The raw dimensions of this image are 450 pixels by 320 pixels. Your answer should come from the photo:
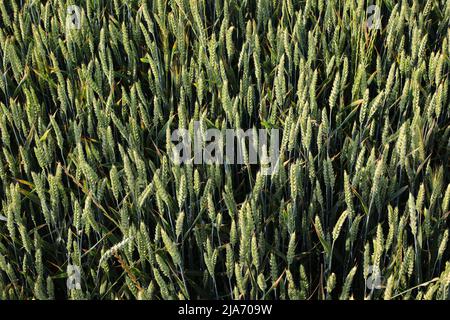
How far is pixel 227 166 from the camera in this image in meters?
1.08

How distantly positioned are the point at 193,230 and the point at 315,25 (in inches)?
21.9

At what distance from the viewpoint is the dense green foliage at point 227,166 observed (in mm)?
989

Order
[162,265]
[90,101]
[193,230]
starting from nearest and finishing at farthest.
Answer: [162,265] < [193,230] < [90,101]

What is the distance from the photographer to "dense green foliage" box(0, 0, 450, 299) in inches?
38.9

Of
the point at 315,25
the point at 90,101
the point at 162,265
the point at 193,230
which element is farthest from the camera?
the point at 315,25

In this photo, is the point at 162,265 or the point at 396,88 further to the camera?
the point at 396,88

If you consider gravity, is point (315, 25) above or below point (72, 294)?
above

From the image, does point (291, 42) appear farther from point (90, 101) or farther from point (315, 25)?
point (90, 101)
